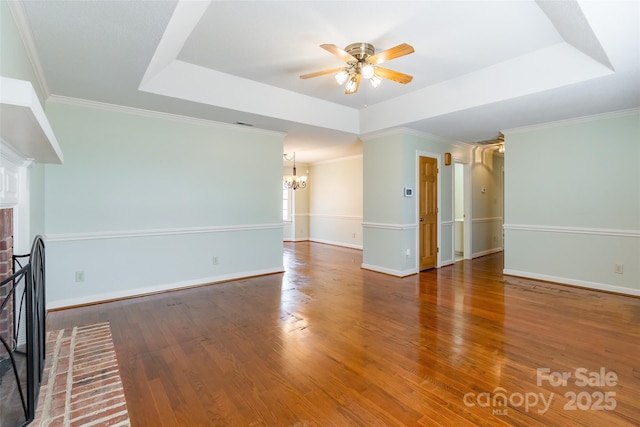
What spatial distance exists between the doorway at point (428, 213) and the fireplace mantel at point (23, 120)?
4939 millimetres

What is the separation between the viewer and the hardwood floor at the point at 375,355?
186cm

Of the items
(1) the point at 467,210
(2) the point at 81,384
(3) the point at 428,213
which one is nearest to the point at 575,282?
(3) the point at 428,213

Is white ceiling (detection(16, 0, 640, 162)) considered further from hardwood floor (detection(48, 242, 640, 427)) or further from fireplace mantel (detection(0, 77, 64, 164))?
hardwood floor (detection(48, 242, 640, 427))

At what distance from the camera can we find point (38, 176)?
3.18 m

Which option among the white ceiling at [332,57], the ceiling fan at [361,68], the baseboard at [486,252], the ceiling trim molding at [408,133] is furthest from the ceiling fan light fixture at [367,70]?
the baseboard at [486,252]

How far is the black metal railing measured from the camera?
166 cm

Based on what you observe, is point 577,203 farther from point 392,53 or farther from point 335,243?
point 335,243

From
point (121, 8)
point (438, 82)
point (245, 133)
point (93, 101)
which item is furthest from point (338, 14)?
point (93, 101)

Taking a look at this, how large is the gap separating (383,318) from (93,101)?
4.17m

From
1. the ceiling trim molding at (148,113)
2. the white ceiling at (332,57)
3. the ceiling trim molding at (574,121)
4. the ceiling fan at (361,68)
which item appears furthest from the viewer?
the ceiling trim molding at (574,121)

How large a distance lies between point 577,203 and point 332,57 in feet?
13.3

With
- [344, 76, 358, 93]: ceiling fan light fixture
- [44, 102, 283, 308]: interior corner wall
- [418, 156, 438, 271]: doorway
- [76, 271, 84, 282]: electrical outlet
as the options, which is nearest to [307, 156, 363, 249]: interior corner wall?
[418, 156, 438, 271]: doorway

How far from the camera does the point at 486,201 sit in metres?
7.02

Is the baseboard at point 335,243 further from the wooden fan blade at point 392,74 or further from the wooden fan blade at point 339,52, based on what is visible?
the wooden fan blade at point 339,52
